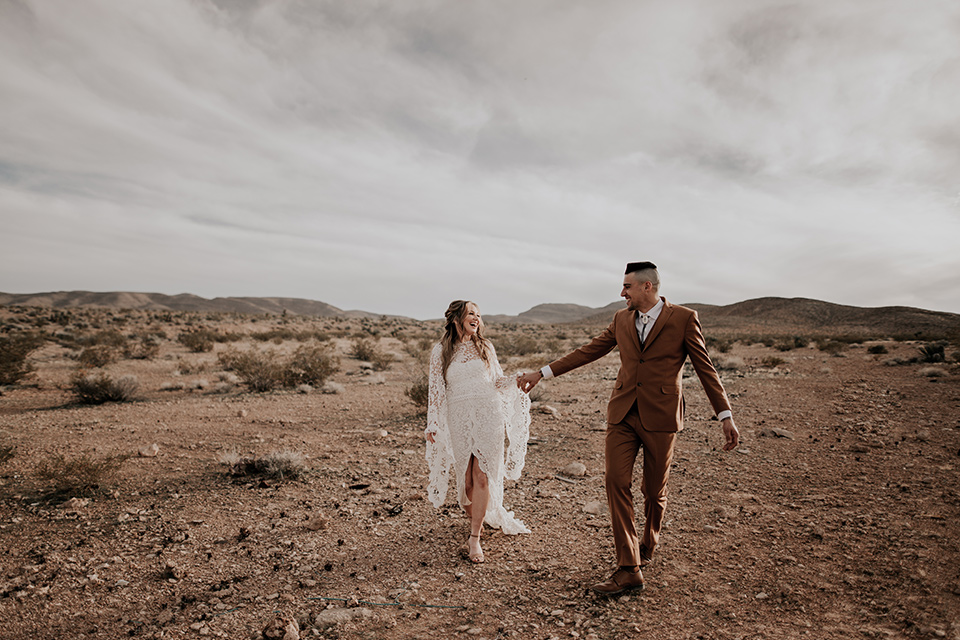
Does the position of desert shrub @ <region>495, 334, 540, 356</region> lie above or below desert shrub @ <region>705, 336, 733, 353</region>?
below

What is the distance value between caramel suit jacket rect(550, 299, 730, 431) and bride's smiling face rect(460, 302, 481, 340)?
4.26ft

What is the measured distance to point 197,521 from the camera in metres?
4.85

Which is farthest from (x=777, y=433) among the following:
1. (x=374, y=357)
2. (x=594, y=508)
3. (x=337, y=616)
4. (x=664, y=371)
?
(x=374, y=357)

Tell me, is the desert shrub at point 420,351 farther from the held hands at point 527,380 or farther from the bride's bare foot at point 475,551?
the bride's bare foot at point 475,551

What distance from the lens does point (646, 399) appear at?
3604 millimetres

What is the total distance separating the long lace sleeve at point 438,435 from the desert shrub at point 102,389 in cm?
905

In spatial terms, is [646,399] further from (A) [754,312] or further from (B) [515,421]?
(A) [754,312]

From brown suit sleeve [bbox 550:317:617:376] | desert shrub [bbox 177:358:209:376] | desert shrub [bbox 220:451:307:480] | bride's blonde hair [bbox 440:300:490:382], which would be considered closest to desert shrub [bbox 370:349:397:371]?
desert shrub [bbox 177:358:209:376]

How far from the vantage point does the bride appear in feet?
14.0

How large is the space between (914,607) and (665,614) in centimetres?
157

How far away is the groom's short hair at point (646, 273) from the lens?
12.1ft

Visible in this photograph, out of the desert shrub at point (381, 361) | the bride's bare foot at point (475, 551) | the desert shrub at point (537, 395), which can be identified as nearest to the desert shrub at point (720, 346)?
the desert shrub at point (537, 395)

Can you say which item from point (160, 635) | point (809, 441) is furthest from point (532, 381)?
point (809, 441)

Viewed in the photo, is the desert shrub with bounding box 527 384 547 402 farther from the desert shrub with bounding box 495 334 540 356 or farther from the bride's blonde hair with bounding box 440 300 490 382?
the desert shrub with bounding box 495 334 540 356
